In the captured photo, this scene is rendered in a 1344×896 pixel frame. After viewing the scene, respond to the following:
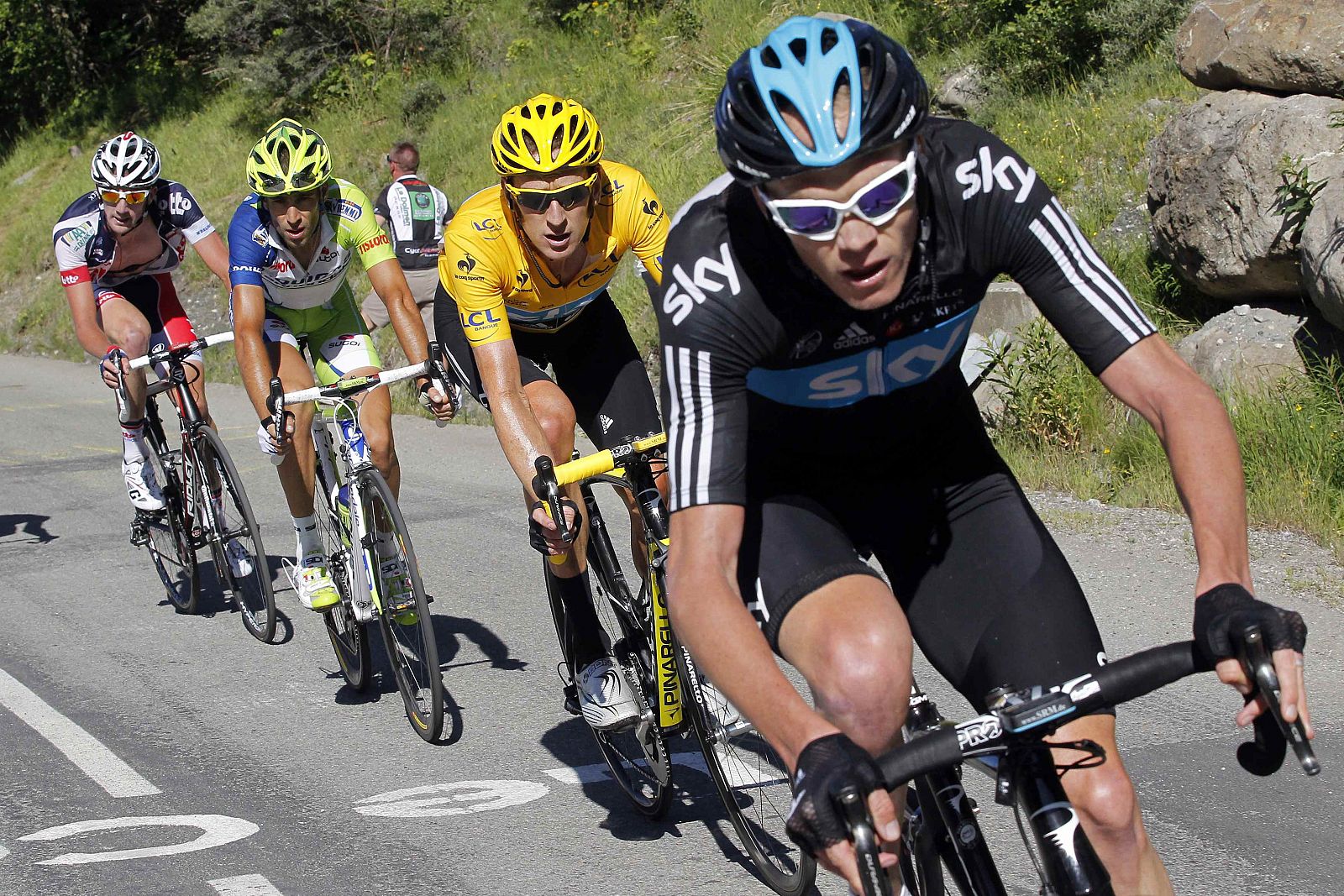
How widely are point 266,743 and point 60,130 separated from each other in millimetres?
28503

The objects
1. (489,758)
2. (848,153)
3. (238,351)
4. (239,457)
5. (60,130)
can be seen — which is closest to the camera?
(848,153)

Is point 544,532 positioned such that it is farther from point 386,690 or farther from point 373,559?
point 386,690

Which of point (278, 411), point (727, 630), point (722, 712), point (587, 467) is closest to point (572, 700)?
point (722, 712)

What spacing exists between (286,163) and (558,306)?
1.71 meters

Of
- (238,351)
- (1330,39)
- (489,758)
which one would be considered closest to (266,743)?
(489,758)

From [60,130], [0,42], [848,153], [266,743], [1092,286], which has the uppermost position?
[0,42]

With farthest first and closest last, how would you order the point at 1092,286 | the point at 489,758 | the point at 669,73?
the point at 669,73
the point at 489,758
the point at 1092,286

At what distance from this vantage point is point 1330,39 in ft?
28.2

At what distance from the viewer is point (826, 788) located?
1.98m

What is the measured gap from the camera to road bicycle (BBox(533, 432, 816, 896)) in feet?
13.7

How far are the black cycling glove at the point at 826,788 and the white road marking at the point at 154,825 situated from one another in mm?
3143

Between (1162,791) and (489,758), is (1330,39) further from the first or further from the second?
(489,758)

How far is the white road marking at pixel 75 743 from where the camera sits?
5.17 m

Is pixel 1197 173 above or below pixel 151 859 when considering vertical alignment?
above
